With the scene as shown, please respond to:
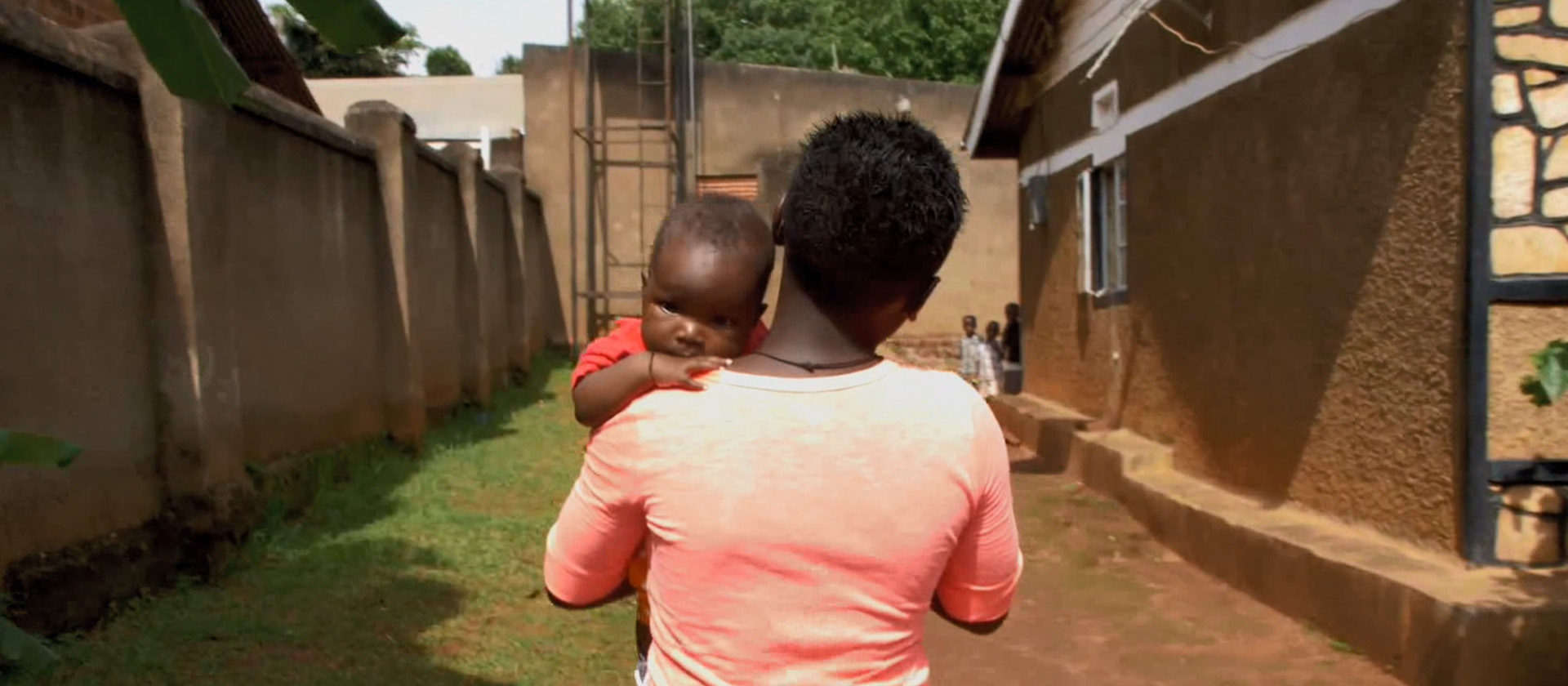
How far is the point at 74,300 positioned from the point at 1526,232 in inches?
200

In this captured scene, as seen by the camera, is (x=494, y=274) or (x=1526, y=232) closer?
(x=1526, y=232)

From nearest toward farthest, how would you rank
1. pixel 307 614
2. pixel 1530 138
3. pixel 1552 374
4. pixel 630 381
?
pixel 630 381 → pixel 1552 374 → pixel 1530 138 → pixel 307 614

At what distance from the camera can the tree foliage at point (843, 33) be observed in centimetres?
3047

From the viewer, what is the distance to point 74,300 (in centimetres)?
485

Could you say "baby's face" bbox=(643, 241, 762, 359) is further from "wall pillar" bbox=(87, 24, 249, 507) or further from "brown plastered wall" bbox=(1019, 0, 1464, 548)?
"wall pillar" bbox=(87, 24, 249, 507)

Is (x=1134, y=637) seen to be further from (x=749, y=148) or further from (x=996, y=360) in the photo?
(x=749, y=148)

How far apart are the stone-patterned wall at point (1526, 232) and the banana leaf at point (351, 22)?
13.9 feet

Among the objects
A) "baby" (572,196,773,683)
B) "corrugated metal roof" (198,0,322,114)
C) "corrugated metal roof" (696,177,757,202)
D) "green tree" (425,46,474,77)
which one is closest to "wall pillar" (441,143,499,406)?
"corrugated metal roof" (198,0,322,114)

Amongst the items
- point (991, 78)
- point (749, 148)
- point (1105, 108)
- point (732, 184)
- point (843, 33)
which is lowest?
point (1105, 108)

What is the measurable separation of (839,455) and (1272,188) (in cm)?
529

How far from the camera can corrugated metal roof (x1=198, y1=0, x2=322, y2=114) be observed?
9609 millimetres

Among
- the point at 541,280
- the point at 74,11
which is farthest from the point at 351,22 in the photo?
the point at 541,280

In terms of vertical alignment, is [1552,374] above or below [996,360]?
above

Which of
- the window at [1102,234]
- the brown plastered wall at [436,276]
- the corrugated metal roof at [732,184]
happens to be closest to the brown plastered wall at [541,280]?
the corrugated metal roof at [732,184]
